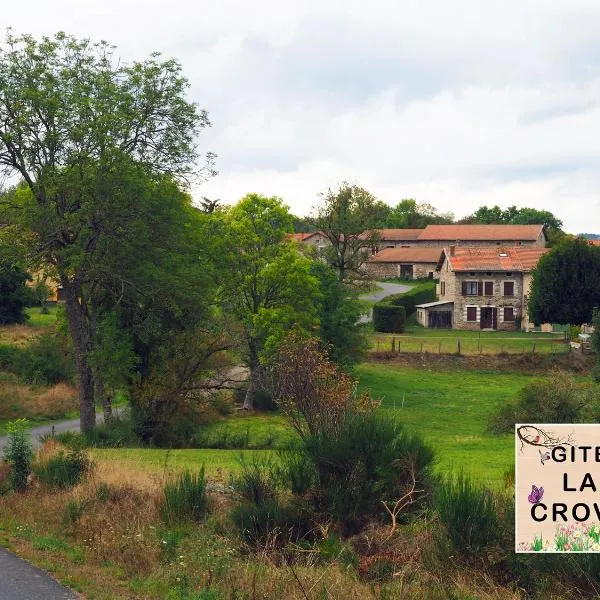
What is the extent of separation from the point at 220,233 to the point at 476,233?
74325 mm

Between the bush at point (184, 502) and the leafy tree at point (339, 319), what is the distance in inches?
1303

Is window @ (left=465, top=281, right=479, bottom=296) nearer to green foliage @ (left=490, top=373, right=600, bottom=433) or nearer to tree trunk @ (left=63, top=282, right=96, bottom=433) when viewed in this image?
green foliage @ (left=490, top=373, right=600, bottom=433)

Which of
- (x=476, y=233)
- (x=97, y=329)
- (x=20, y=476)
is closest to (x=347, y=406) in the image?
(x=20, y=476)

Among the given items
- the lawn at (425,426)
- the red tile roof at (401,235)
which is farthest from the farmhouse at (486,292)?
the red tile roof at (401,235)

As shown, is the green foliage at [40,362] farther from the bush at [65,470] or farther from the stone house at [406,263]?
the stone house at [406,263]

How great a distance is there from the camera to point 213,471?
18.5 meters

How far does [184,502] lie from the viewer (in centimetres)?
1418

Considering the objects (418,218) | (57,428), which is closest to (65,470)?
(57,428)

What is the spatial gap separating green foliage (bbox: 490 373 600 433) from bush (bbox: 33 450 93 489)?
17.8 metres

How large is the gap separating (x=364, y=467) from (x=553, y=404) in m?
19.4

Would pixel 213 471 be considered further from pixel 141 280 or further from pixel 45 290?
pixel 45 290

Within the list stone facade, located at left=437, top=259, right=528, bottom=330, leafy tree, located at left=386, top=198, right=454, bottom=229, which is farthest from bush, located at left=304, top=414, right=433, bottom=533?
leafy tree, located at left=386, top=198, right=454, bottom=229

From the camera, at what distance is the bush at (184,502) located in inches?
552

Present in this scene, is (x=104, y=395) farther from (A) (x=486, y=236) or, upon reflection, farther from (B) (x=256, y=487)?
(A) (x=486, y=236)
